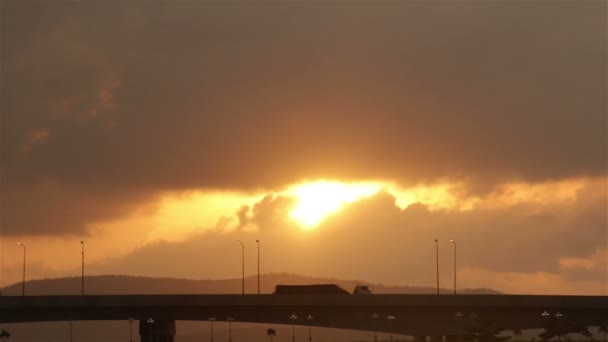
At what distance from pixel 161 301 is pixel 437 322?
1851 inches

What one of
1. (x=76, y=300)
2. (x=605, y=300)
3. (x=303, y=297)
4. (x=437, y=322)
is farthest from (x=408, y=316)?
(x=76, y=300)

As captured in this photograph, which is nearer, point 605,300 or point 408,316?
point 605,300

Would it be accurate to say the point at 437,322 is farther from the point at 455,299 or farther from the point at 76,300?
the point at 76,300

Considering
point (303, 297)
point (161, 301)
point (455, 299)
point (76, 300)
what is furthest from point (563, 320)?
point (76, 300)

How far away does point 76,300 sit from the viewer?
194750 mm

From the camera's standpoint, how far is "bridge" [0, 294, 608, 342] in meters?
189

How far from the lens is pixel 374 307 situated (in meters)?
194

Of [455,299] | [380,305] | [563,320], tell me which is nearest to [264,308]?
[380,305]

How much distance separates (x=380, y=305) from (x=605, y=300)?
119 ft

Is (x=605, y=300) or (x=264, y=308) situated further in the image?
(x=264, y=308)

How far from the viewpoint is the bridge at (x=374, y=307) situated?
188750 mm

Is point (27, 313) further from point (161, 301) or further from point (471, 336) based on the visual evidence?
point (471, 336)

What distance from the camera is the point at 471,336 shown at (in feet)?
613

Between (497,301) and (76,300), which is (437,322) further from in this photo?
(76,300)
